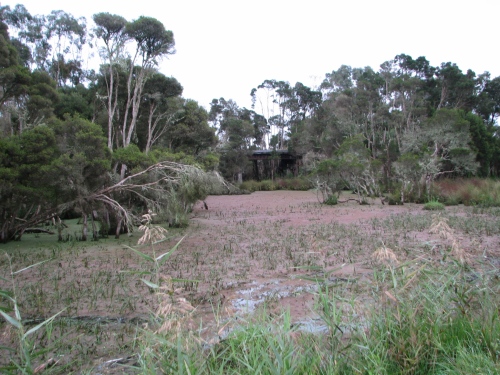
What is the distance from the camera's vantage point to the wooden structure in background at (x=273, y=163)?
36812 millimetres

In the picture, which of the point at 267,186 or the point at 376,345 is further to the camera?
the point at 267,186

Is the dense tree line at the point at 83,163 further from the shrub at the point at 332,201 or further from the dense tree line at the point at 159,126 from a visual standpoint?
the shrub at the point at 332,201

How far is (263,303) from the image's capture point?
4820mm

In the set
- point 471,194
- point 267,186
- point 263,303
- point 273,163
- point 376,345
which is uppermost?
point 273,163

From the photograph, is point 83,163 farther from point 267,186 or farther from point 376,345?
point 267,186

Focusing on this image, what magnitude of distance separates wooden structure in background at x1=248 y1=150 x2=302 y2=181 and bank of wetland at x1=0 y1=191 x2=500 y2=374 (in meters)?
25.7

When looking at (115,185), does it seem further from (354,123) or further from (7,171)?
(354,123)

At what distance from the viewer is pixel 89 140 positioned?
967 cm

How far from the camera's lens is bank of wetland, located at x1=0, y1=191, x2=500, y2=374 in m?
2.60

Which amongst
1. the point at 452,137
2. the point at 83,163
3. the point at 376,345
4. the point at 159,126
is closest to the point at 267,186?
the point at 159,126

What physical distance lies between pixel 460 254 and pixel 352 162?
1524 cm

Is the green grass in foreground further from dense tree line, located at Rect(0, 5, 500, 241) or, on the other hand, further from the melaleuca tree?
the melaleuca tree

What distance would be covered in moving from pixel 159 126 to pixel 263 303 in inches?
809

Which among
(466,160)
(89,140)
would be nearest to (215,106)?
(466,160)
